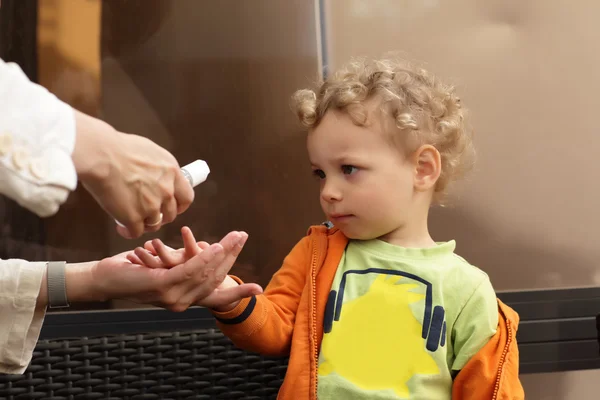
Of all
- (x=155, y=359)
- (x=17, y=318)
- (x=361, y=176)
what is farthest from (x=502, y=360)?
(x=17, y=318)

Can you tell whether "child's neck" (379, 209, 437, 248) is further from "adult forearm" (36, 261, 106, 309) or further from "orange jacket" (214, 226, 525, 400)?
"adult forearm" (36, 261, 106, 309)

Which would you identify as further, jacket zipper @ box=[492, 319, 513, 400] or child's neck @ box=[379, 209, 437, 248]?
child's neck @ box=[379, 209, 437, 248]

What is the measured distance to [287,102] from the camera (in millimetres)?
1382

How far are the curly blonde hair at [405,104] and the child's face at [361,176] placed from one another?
24 mm

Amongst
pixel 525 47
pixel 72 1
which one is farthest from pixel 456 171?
pixel 72 1

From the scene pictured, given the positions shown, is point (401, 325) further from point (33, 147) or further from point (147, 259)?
point (33, 147)

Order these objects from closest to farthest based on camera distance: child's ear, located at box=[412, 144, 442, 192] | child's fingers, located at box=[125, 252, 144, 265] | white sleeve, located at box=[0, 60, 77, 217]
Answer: white sleeve, located at box=[0, 60, 77, 217] → child's fingers, located at box=[125, 252, 144, 265] → child's ear, located at box=[412, 144, 442, 192]

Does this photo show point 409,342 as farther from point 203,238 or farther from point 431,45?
point 431,45

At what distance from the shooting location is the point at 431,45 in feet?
4.64

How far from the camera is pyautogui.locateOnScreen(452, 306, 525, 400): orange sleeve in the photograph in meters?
0.96

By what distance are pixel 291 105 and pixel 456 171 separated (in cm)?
39

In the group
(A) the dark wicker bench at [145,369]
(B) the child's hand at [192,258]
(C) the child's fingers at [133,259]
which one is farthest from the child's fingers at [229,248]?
(A) the dark wicker bench at [145,369]

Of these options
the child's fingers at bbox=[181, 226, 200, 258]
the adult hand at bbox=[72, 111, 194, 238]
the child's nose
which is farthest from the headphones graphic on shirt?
the adult hand at bbox=[72, 111, 194, 238]

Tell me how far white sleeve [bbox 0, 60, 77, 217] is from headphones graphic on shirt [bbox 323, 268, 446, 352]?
0.50 metres
